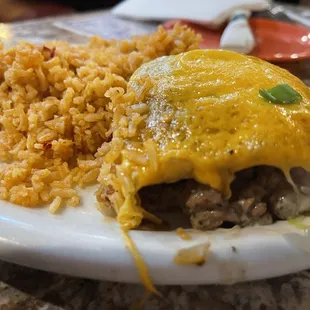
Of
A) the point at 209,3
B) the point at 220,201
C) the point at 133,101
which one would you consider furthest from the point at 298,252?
the point at 209,3

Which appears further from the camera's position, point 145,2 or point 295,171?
point 145,2

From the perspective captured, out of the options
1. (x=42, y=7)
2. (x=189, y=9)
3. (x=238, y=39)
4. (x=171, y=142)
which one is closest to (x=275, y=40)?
(x=238, y=39)

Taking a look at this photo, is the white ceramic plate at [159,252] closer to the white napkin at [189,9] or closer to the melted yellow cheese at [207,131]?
the melted yellow cheese at [207,131]

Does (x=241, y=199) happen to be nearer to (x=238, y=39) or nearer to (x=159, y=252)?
(x=159, y=252)

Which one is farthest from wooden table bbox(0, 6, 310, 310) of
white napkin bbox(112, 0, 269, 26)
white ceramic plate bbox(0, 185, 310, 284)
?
white napkin bbox(112, 0, 269, 26)

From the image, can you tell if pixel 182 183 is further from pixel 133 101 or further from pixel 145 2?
pixel 145 2

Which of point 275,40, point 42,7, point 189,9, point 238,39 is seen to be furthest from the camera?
point 42,7
